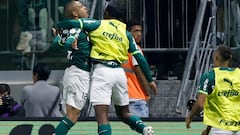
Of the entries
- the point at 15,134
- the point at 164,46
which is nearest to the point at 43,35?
the point at 164,46

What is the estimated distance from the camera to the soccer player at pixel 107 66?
8.88 m

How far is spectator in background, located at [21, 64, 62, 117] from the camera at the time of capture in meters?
11.5

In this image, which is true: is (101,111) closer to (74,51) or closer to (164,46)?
(74,51)

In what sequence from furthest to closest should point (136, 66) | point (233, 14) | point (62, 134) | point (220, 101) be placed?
point (233, 14)
point (136, 66)
point (62, 134)
point (220, 101)

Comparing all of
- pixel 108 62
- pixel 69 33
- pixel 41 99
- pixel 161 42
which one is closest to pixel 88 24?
pixel 69 33

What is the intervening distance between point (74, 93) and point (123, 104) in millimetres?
549

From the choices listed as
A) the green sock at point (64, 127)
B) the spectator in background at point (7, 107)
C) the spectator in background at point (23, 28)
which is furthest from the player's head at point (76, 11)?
the spectator in background at point (23, 28)

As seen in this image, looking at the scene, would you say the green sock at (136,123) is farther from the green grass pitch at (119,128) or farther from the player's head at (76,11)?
the player's head at (76,11)

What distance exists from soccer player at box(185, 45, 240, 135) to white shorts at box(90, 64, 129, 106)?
1.09 m

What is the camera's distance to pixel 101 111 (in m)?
8.89

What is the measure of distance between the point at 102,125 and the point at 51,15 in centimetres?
659

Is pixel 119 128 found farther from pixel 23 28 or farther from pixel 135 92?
pixel 23 28

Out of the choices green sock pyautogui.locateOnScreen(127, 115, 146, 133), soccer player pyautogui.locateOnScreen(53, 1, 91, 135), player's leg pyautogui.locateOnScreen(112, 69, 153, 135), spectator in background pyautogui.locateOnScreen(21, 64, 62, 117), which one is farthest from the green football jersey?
spectator in background pyautogui.locateOnScreen(21, 64, 62, 117)

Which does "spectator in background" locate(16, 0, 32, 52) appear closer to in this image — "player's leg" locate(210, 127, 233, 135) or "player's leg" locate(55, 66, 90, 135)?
"player's leg" locate(55, 66, 90, 135)
